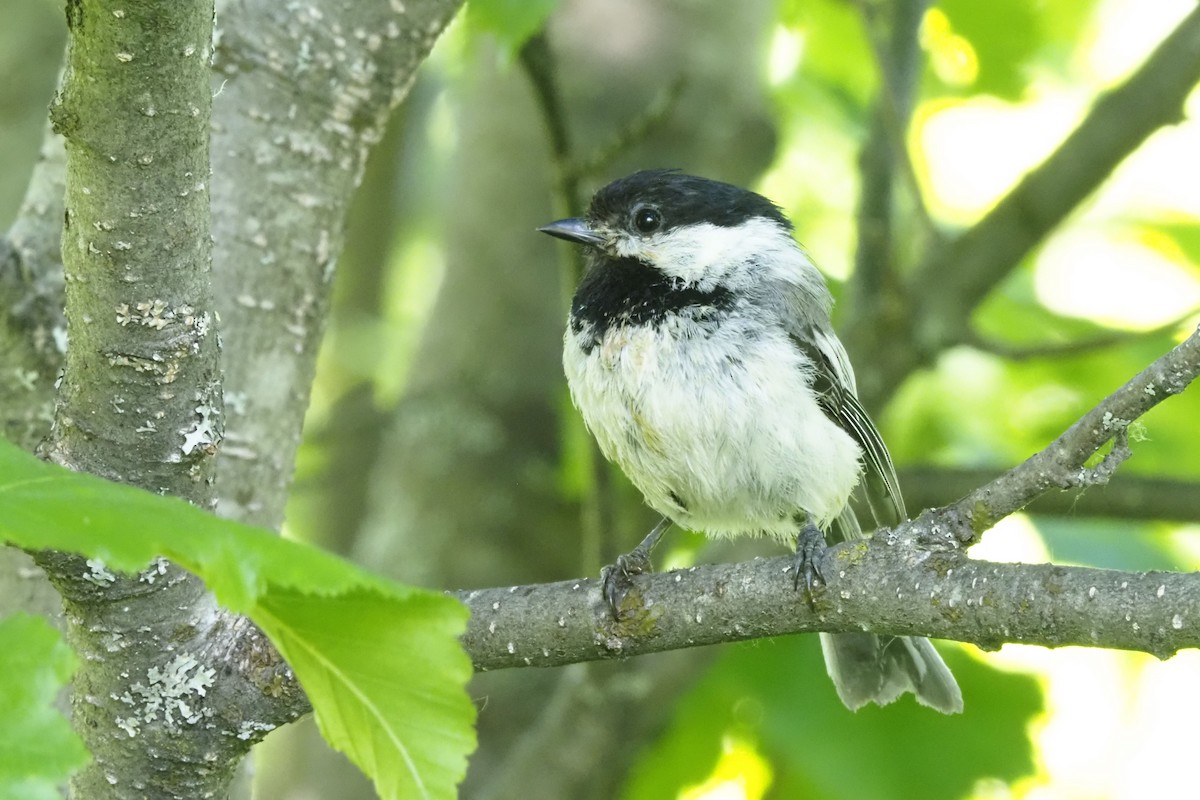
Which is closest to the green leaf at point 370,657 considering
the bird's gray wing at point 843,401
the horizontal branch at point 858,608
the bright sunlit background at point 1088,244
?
the horizontal branch at point 858,608

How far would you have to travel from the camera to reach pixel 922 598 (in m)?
1.68

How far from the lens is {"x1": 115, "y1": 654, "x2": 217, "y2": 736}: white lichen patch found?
191cm

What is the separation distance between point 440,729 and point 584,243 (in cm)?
195

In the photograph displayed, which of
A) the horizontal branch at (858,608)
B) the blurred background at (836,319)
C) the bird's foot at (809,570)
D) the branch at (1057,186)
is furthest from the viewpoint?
the blurred background at (836,319)

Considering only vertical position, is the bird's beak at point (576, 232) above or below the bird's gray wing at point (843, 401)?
above

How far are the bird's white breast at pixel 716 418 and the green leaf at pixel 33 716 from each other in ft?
5.60

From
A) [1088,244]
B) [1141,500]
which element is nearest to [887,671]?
[1141,500]

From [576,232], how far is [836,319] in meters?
1.48

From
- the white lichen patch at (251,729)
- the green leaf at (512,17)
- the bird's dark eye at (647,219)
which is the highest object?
the green leaf at (512,17)

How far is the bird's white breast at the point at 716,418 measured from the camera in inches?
105

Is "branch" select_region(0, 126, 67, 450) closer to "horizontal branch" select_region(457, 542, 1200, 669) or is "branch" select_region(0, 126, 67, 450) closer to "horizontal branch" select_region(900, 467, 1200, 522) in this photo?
"horizontal branch" select_region(457, 542, 1200, 669)

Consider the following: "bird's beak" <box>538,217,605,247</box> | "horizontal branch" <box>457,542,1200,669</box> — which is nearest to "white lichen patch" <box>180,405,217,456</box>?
"horizontal branch" <box>457,542,1200,669</box>

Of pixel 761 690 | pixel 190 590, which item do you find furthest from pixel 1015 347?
pixel 190 590

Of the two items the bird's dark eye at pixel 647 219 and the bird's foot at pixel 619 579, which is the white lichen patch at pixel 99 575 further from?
the bird's dark eye at pixel 647 219
